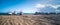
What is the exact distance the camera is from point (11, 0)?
100 inches

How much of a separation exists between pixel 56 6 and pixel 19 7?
104 centimetres

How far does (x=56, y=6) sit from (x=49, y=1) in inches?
10.2

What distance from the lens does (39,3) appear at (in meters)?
2.60

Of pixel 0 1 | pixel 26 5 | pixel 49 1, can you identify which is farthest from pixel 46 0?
pixel 0 1

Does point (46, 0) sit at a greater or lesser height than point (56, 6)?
greater

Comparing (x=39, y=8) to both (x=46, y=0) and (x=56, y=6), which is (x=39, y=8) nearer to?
(x=46, y=0)

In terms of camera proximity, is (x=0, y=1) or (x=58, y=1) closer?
(x=0, y=1)

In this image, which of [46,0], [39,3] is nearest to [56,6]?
[46,0]

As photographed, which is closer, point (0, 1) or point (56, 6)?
point (0, 1)

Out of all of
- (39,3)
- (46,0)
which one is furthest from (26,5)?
(46,0)

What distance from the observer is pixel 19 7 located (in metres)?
2.59

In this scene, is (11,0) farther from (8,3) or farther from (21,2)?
(21,2)

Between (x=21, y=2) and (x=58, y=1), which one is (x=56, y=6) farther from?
(x=21, y=2)

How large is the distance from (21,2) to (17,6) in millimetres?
155
